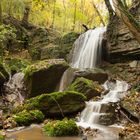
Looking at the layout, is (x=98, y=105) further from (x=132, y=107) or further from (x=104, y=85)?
(x=104, y=85)

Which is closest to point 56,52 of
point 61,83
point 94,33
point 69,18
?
point 94,33

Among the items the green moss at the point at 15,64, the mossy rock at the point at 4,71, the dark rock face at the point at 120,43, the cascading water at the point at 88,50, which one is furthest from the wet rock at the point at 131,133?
the green moss at the point at 15,64

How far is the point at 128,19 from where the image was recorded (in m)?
7.54

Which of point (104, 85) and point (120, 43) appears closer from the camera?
point (104, 85)

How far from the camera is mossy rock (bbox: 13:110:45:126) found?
1098cm

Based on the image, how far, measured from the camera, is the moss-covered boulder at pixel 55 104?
1212 centimetres

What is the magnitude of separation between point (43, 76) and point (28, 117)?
16.3 ft

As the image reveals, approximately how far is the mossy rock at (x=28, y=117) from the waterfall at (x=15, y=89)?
310cm

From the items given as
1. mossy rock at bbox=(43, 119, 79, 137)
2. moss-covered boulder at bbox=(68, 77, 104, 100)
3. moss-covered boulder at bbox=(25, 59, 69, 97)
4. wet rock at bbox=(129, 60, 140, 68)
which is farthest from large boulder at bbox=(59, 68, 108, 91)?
mossy rock at bbox=(43, 119, 79, 137)

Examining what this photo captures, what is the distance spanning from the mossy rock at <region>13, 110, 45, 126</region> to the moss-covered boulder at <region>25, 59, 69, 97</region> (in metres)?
4.26

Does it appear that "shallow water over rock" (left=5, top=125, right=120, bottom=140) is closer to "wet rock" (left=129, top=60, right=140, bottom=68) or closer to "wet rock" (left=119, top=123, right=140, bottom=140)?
"wet rock" (left=119, top=123, right=140, bottom=140)

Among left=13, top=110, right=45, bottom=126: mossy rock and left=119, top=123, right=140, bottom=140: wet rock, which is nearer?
left=119, top=123, right=140, bottom=140: wet rock

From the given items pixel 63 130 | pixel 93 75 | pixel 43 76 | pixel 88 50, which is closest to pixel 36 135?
pixel 63 130

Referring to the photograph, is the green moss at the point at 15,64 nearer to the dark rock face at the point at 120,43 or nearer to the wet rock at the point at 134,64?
the dark rock face at the point at 120,43
